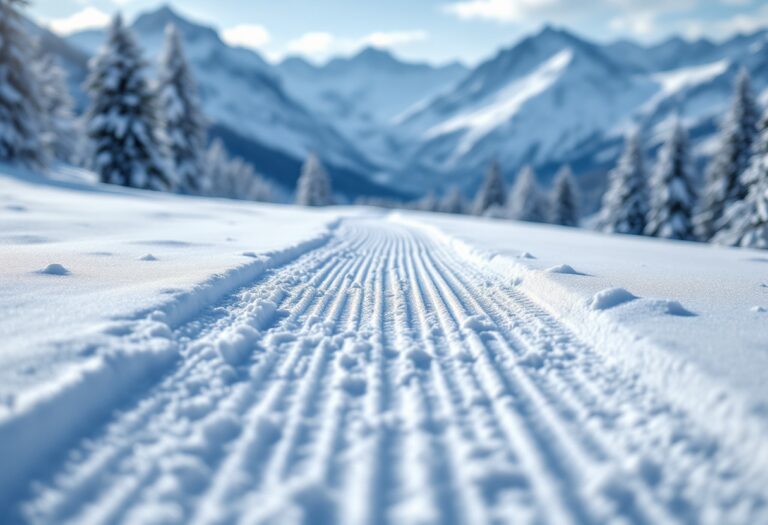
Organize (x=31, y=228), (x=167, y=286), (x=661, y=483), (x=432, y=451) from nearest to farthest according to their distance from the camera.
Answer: (x=661, y=483)
(x=432, y=451)
(x=167, y=286)
(x=31, y=228)

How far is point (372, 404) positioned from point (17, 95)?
2196 cm

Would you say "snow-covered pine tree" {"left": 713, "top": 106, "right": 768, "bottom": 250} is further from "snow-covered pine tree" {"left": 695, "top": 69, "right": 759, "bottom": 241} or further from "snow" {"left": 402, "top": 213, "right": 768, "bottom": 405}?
"snow" {"left": 402, "top": 213, "right": 768, "bottom": 405}

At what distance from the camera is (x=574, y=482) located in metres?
1.82

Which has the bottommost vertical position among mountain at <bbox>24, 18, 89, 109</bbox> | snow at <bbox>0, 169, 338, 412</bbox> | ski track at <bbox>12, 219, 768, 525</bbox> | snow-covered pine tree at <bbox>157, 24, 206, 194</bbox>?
ski track at <bbox>12, 219, 768, 525</bbox>

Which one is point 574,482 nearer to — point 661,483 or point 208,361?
point 661,483

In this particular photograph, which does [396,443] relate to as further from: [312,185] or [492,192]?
[312,185]

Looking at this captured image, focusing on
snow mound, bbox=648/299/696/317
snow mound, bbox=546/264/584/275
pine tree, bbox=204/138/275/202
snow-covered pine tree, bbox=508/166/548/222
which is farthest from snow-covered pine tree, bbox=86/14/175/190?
snow-covered pine tree, bbox=508/166/548/222

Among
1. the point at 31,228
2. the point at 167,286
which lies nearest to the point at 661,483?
the point at 167,286

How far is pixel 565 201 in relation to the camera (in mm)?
34531

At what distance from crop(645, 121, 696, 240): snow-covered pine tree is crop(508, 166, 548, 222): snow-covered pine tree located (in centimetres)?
1157

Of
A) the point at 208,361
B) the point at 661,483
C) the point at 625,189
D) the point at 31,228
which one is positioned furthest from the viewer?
the point at 625,189

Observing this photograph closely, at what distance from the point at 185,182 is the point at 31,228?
2178cm

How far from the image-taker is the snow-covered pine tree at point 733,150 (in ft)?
72.5

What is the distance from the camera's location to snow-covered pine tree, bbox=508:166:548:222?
3591 cm
